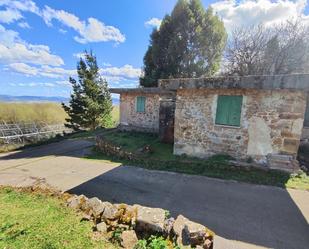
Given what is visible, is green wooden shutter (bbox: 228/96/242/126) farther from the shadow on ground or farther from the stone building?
the shadow on ground

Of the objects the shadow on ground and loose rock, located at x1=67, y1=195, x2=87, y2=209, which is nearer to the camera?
the shadow on ground

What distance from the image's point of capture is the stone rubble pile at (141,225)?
12.0 ft

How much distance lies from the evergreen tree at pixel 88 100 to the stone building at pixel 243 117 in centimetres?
1245

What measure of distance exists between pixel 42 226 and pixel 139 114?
37.4 feet

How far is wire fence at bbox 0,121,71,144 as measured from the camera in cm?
1480

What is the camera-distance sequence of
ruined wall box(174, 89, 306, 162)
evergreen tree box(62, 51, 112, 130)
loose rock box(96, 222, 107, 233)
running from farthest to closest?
evergreen tree box(62, 51, 112, 130)
ruined wall box(174, 89, 306, 162)
loose rock box(96, 222, 107, 233)

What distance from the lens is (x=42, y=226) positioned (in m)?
4.16

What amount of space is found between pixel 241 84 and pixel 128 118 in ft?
32.8

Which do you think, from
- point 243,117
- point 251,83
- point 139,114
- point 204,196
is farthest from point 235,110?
point 139,114

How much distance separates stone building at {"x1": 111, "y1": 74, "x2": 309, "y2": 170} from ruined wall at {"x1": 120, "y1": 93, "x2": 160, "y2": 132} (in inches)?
210

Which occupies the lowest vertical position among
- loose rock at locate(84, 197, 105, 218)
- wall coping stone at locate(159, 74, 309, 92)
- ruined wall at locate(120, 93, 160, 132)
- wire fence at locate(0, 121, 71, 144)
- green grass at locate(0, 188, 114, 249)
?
wire fence at locate(0, 121, 71, 144)

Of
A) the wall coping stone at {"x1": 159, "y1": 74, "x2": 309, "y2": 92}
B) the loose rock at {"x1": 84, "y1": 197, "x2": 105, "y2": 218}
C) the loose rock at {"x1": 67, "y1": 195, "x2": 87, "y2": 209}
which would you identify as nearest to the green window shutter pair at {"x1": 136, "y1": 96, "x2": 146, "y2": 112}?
the wall coping stone at {"x1": 159, "y1": 74, "x2": 309, "y2": 92}

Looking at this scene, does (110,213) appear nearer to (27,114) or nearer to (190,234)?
(190,234)

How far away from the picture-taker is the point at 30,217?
4523 millimetres
